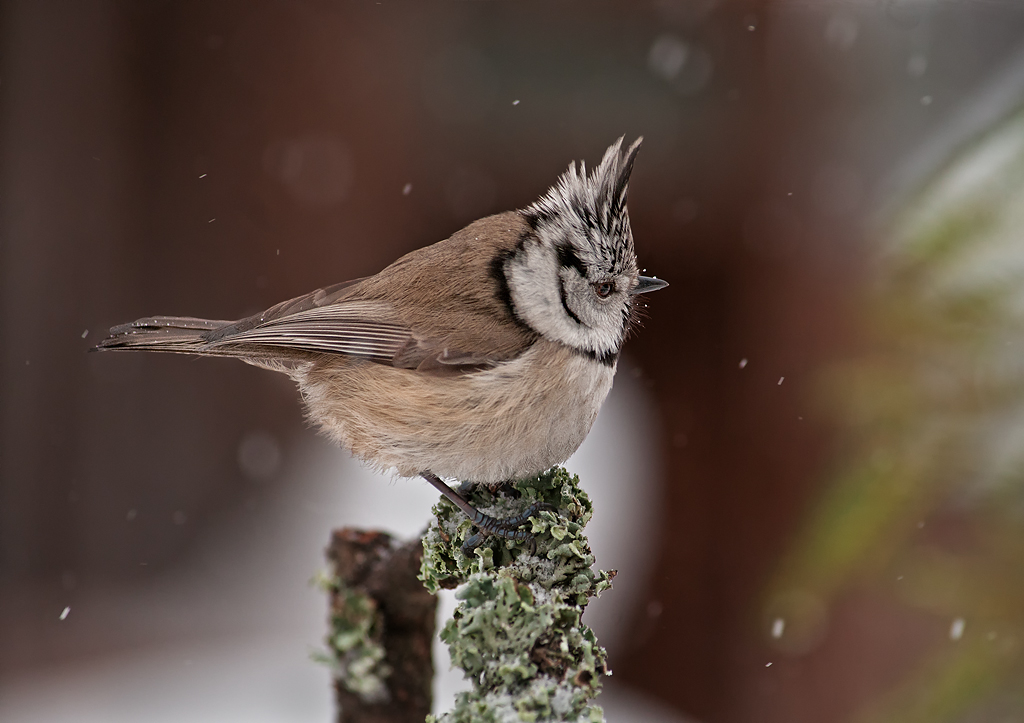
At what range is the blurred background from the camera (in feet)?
11.5

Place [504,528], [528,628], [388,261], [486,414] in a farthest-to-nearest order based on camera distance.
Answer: [388,261]
[486,414]
[504,528]
[528,628]

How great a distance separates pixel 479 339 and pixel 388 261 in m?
2.25

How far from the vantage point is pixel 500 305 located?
1.81 m

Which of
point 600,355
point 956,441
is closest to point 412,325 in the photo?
point 600,355

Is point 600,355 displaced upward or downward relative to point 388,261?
downward

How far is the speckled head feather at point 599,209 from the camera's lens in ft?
5.44

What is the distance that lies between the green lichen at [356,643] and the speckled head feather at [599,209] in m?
0.90

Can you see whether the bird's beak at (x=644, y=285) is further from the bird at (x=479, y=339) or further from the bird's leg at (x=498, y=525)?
the bird's leg at (x=498, y=525)

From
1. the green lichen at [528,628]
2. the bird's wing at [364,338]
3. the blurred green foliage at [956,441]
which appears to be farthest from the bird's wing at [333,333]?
Result: the blurred green foliage at [956,441]

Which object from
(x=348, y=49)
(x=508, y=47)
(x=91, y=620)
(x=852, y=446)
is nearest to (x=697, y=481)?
(x=852, y=446)

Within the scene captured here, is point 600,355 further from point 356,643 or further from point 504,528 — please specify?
point 356,643

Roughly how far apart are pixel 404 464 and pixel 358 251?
2.38 metres

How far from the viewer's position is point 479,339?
1761 mm

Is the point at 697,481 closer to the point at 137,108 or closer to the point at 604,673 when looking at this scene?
the point at 604,673
